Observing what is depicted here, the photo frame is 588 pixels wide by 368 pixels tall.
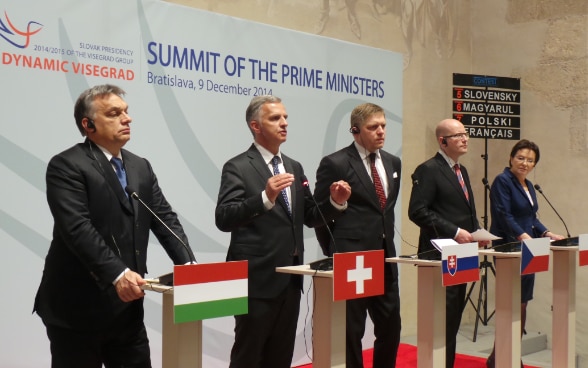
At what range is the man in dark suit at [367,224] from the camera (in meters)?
4.03

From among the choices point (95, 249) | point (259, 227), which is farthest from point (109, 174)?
point (259, 227)

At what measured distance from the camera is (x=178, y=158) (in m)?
4.67

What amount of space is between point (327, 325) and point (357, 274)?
0.27 m

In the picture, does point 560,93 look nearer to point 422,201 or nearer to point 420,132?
point 420,132

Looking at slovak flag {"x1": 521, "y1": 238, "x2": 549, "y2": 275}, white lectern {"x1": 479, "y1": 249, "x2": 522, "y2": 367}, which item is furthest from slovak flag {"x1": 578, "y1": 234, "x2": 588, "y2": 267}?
white lectern {"x1": 479, "y1": 249, "x2": 522, "y2": 367}

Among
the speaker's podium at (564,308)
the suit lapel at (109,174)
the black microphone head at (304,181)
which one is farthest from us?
the speaker's podium at (564,308)

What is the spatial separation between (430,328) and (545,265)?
35.9 inches

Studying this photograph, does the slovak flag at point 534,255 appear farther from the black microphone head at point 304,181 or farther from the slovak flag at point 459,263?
the black microphone head at point 304,181

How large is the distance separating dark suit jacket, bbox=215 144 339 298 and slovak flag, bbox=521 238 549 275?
1.22 meters

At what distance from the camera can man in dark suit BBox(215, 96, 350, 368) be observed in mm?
3363

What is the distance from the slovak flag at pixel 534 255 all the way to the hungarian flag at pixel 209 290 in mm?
1862

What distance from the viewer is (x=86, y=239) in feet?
8.55

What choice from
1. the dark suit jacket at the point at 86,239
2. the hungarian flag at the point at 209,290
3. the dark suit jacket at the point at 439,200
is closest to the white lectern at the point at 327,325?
the hungarian flag at the point at 209,290

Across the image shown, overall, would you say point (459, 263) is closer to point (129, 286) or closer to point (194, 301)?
point (194, 301)
